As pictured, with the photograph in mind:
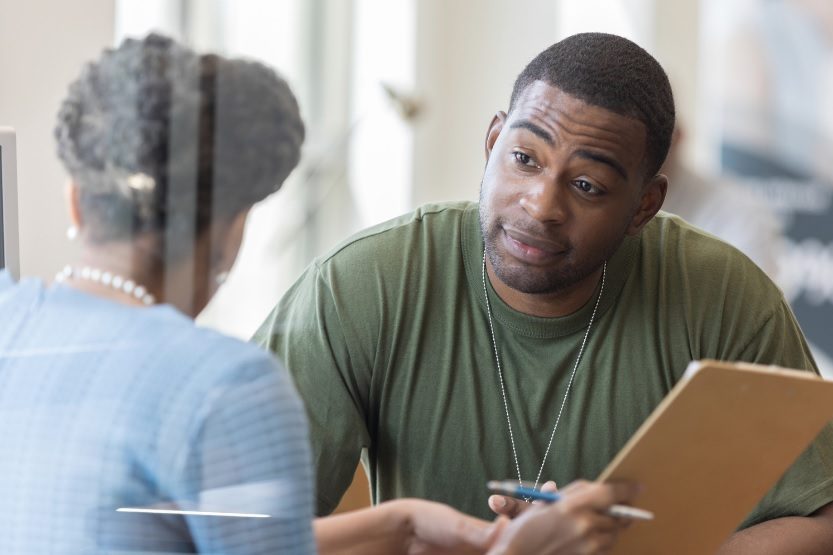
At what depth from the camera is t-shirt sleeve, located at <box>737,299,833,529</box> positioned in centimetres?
119

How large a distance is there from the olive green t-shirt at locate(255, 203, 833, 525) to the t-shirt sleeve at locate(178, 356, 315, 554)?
272 mm

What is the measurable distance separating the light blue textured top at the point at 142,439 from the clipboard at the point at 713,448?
0.28 m

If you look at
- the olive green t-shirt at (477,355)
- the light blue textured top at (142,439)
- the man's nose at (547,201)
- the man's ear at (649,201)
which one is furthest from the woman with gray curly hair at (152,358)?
the man's ear at (649,201)

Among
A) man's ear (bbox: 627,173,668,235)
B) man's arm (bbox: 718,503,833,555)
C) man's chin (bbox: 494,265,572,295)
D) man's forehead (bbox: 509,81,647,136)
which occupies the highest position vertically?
man's forehead (bbox: 509,81,647,136)

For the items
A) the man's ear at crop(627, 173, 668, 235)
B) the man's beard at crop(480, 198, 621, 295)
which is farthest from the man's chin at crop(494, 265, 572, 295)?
the man's ear at crop(627, 173, 668, 235)

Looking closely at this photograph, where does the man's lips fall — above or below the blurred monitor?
below

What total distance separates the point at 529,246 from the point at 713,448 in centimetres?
30

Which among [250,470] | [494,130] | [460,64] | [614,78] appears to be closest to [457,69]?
[460,64]

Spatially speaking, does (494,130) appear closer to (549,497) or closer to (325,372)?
(325,372)

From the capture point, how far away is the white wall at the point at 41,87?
0.84 meters

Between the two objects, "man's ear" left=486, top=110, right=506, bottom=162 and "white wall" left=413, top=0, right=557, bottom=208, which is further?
"white wall" left=413, top=0, right=557, bottom=208

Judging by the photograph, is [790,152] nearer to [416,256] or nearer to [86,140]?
[416,256]

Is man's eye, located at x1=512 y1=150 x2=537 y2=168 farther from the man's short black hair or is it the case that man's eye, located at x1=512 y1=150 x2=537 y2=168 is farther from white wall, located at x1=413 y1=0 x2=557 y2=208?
white wall, located at x1=413 y1=0 x2=557 y2=208

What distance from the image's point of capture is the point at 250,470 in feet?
2.48
